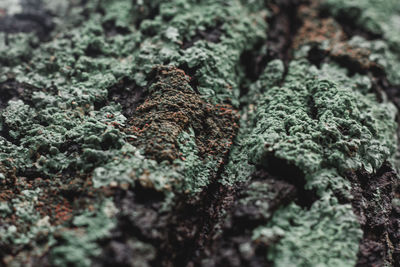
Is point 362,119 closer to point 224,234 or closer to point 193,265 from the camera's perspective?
point 224,234

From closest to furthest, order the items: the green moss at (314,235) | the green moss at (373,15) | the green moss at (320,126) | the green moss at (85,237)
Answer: the green moss at (85,237) < the green moss at (314,235) < the green moss at (320,126) < the green moss at (373,15)

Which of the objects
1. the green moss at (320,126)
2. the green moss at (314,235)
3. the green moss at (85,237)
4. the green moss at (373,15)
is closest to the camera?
the green moss at (85,237)

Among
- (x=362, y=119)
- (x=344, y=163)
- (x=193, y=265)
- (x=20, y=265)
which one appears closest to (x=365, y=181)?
(x=344, y=163)

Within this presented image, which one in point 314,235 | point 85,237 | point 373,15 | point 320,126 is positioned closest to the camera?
point 85,237

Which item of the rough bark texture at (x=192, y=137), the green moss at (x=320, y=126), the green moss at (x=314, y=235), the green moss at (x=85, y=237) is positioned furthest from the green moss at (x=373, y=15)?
the green moss at (x=85, y=237)

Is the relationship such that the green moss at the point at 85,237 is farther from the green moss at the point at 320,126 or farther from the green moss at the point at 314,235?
the green moss at the point at 320,126

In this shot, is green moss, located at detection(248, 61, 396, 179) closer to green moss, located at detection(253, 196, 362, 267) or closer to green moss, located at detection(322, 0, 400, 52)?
green moss, located at detection(253, 196, 362, 267)

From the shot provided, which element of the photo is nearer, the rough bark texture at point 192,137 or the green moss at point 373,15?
the rough bark texture at point 192,137

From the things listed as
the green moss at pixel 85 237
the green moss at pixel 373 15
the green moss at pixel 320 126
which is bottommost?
the green moss at pixel 85 237

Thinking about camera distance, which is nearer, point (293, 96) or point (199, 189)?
point (199, 189)

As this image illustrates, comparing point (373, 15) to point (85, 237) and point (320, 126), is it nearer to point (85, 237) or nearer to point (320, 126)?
point (320, 126)

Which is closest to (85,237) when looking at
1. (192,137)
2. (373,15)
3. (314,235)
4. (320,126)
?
(192,137)
